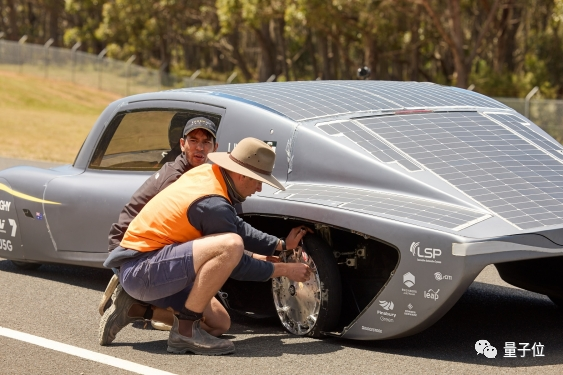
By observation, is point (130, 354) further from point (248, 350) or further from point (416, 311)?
point (416, 311)

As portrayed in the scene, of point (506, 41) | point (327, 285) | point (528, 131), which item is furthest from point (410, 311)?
point (506, 41)

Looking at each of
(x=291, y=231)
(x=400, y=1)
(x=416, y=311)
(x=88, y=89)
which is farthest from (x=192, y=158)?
(x=88, y=89)

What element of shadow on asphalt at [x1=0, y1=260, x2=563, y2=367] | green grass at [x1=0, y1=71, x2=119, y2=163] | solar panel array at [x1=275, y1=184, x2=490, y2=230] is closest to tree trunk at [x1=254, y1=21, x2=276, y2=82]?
green grass at [x1=0, y1=71, x2=119, y2=163]

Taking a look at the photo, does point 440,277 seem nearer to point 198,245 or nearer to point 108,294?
point 198,245

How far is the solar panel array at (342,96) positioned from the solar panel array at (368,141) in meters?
0.17

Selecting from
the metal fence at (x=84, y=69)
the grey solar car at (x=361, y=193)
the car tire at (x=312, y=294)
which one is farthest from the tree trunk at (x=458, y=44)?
the car tire at (x=312, y=294)

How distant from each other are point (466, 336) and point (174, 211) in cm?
200

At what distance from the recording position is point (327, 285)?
5.54 metres

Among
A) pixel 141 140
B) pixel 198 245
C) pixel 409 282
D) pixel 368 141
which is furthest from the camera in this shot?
pixel 141 140

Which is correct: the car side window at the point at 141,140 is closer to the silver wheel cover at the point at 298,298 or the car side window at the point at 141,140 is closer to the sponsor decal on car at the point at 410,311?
the silver wheel cover at the point at 298,298

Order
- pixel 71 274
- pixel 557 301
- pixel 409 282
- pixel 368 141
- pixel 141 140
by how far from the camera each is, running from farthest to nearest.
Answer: pixel 71 274 < pixel 141 140 < pixel 557 301 < pixel 368 141 < pixel 409 282

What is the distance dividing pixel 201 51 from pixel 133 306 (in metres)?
80.5

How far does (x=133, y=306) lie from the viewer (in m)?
5.76

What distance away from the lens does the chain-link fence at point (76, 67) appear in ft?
148
